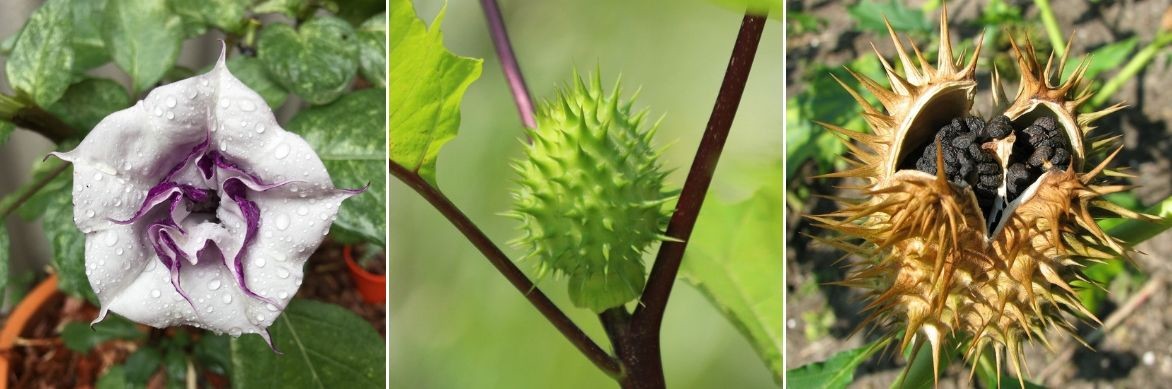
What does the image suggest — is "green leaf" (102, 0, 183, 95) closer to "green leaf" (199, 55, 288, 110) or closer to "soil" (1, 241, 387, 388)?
"green leaf" (199, 55, 288, 110)

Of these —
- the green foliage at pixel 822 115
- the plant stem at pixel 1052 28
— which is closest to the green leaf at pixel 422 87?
the green foliage at pixel 822 115

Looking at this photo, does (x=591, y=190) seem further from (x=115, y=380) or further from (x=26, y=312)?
(x=26, y=312)

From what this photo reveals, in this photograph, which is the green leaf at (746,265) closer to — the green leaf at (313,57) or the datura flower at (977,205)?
the datura flower at (977,205)

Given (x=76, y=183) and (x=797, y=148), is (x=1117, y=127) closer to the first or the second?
(x=797, y=148)

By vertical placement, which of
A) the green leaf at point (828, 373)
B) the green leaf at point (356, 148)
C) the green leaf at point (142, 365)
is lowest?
the green leaf at point (828, 373)

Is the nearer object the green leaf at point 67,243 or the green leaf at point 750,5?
the green leaf at point 750,5

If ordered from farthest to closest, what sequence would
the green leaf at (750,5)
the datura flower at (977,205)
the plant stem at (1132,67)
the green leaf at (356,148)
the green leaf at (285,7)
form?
1. the plant stem at (1132,67)
2. the green leaf at (285,7)
3. the green leaf at (356,148)
4. the green leaf at (750,5)
5. the datura flower at (977,205)
